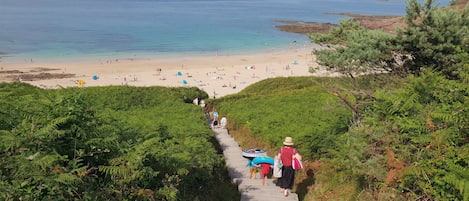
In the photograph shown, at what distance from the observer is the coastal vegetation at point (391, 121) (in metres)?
6.95

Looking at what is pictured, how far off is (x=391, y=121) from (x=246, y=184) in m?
4.66

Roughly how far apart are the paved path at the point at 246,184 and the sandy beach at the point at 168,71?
76.0 ft

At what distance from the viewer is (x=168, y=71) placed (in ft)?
165

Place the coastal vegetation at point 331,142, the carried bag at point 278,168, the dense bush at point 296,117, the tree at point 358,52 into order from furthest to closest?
1. the dense bush at point 296,117
2. the tree at point 358,52
3. the carried bag at point 278,168
4. the coastal vegetation at point 331,142

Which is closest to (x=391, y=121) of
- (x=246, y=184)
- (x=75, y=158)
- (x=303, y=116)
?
(x=246, y=184)

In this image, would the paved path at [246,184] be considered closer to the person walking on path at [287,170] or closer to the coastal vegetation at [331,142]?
the person walking on path at [287,170]

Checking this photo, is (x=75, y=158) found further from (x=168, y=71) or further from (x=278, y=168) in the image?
(x=168, y=71)

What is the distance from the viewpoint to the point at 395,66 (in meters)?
12.8

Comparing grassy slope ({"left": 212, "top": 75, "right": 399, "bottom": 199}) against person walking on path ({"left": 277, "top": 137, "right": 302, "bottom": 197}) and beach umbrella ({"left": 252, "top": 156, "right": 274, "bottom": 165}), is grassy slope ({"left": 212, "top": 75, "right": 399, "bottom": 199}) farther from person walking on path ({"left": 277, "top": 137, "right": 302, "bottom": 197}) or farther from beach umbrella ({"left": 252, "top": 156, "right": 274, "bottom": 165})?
beach umbrella ({"left": 252, "top": 156, "right": 274, "bottom": 165})

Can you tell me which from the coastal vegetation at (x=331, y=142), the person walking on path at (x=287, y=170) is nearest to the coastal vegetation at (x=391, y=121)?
the coastal vegetation at (x=331, y=142)

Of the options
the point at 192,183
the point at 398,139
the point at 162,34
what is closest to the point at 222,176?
the point at 192,183

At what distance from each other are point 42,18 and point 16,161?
102551mm

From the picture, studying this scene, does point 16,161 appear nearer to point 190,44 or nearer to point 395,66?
point 395,66

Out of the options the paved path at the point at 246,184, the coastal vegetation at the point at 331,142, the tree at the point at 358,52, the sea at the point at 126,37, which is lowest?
the paved path at the point at 246,184
